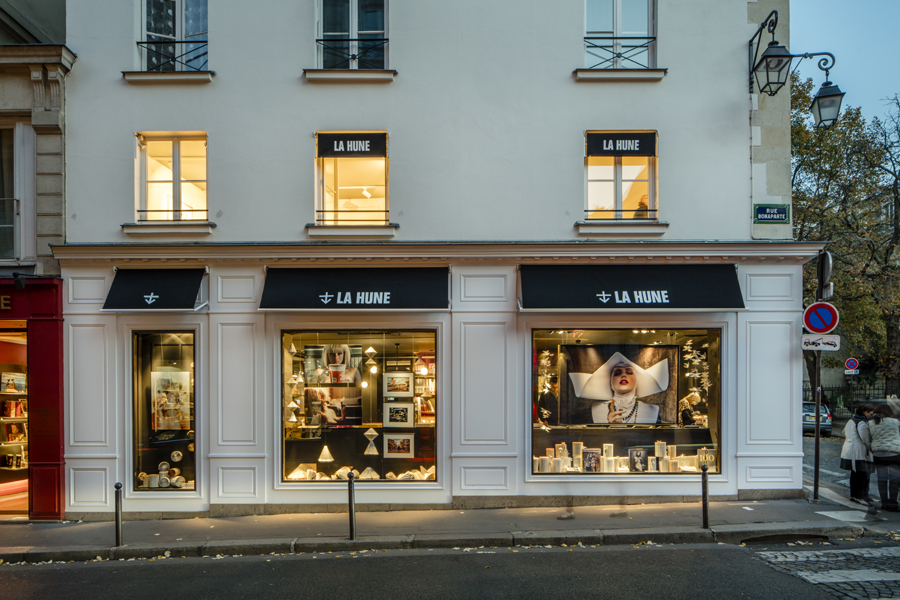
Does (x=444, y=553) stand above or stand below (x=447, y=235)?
below

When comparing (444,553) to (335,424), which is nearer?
(444,553)

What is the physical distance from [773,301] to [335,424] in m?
7.82

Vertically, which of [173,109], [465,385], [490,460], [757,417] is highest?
[173,109]

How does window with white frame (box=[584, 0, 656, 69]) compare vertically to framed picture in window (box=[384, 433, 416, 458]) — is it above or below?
above

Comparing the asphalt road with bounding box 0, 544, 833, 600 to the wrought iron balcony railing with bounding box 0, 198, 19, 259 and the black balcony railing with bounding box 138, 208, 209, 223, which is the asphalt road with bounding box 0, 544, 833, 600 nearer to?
the wrought iron balcony railing with bounding box 0, 198, 19, 259

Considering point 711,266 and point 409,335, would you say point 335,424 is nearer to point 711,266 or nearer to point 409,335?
point 409,335

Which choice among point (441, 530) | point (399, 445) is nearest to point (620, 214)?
point (399, 445)

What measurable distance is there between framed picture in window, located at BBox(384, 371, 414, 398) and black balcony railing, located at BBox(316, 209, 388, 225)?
8.69 feet

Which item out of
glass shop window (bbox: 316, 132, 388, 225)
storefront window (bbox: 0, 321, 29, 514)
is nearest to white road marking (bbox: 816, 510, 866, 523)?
glass shop window (bbox: 316, 132, 388, 225)

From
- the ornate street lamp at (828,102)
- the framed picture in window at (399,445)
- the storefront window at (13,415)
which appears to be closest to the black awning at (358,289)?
the framed picture in window at (399,445)

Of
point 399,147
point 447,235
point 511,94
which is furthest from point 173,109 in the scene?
point 511,94

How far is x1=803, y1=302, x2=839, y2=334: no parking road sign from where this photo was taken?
8336mm

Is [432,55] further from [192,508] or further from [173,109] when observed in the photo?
[192,508]

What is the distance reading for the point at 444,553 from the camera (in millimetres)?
6828
